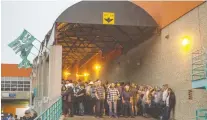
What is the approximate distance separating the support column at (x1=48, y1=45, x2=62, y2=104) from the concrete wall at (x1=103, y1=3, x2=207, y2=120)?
5.01 m

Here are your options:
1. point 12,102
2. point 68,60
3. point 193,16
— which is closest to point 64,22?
point 193,16

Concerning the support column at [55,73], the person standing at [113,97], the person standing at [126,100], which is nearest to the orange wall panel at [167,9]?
the person standing at [126,100]

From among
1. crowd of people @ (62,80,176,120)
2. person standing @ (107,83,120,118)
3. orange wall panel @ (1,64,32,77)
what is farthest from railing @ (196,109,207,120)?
orange wall panel @ (1,64,32,77)

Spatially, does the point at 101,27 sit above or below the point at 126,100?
above

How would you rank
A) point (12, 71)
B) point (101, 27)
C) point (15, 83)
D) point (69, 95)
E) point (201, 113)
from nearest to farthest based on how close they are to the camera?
1. point (201, 113)
2. point (69, 95)
3. point (101, 27)
4. point (15, 83)
5. point (12, 71)

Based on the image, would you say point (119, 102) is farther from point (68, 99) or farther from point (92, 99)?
point (68, 99)

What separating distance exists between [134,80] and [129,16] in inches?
228

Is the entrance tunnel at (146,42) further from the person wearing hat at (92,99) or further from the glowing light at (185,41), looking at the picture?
the person wearing hat at (92,99)

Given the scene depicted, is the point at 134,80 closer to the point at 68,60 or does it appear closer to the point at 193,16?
the point at 193,16

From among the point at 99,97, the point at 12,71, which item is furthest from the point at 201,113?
the point at 12,71

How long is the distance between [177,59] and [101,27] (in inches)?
269

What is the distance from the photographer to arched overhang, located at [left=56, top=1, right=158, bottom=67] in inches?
741

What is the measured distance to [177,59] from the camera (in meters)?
16.6

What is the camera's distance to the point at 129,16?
63.3 ft
